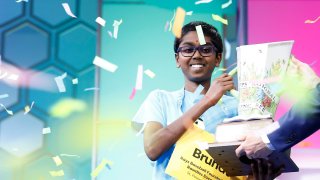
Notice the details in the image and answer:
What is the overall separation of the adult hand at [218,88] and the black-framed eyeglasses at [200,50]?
0.43 feet

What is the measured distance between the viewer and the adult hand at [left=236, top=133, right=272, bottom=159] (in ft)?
3.95

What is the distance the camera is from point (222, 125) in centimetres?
131

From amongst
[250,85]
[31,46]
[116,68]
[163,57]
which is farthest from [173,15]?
[250,85]

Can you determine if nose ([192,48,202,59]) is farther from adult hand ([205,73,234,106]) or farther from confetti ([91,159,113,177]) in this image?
confetti ([91,159,113,177])

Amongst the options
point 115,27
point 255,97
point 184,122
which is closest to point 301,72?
point 255,97

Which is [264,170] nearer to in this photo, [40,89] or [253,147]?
[253,147]

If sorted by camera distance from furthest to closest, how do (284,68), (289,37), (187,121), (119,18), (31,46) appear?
(31,46)
(119,18)
(289,37)
(187,121)
(284,68)

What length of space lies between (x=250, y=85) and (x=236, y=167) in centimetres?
21

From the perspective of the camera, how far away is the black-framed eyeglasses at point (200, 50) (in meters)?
1.62

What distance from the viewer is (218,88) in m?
1.50

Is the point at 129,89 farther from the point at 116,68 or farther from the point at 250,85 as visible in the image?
the point at 250,85

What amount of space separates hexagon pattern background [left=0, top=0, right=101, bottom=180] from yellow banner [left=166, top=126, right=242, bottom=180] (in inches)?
42.0

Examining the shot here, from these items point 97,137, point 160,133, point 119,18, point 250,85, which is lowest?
point 97,137

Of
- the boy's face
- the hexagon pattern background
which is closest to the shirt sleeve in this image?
the boy's face
